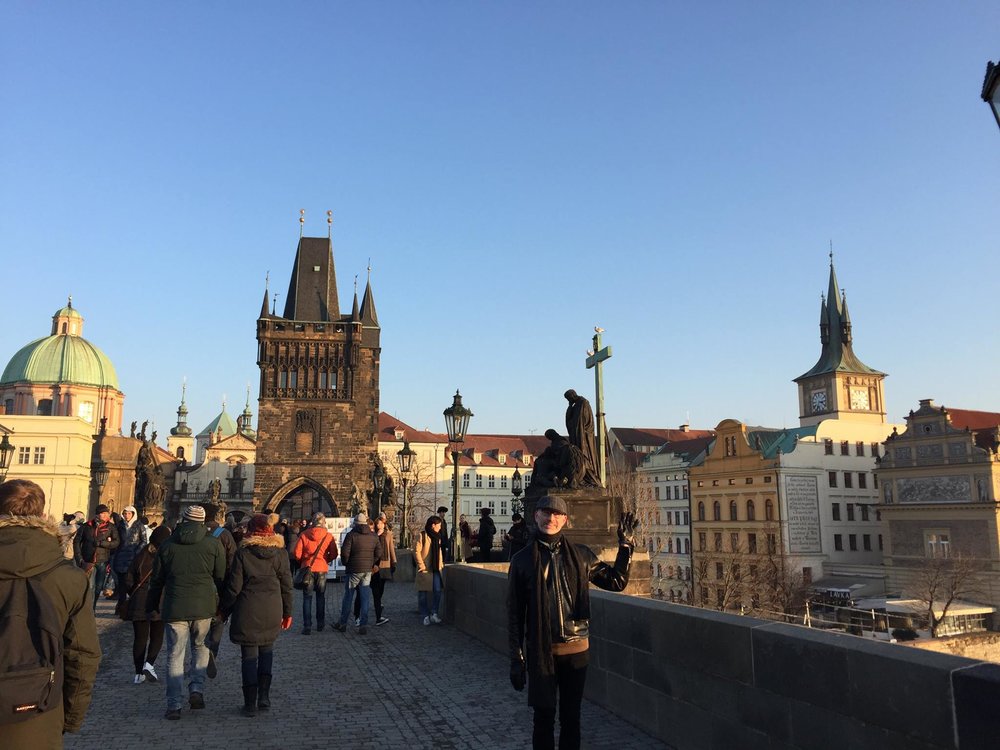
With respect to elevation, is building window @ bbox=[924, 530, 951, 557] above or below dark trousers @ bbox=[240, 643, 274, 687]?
below

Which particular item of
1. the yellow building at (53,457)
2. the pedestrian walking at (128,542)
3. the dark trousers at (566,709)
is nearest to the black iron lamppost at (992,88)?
the dark trousers at (566,709)

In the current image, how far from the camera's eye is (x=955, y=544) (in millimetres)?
46844

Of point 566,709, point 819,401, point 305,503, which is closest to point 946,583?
point 566,709

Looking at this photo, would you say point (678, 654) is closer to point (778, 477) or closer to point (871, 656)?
point (871, 656)

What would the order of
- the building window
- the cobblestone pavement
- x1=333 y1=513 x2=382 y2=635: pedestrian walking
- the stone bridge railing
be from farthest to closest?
the building window < x1=333 y1=513 x2=382 y2=635: pedestrian walking < the cobblestone pavement < the stone bridge railing

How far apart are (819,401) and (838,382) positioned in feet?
10.9

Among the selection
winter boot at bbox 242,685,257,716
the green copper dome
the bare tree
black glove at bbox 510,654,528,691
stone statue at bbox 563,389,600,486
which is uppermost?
the green copper dome

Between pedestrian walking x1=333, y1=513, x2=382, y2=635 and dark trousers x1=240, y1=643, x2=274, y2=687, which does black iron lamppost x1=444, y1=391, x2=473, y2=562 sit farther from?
dark trousers x1=240, y1=643, x2=274, y2=687

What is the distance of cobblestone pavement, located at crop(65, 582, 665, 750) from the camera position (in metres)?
6.04

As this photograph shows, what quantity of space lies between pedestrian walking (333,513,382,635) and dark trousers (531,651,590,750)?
747 centimetres

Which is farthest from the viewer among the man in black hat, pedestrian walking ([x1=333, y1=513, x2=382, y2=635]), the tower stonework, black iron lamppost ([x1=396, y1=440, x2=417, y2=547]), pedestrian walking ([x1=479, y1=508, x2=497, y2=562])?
the tower stonework

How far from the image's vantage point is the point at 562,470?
12.6 metres

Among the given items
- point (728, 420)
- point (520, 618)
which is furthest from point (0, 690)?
point (728, 420)

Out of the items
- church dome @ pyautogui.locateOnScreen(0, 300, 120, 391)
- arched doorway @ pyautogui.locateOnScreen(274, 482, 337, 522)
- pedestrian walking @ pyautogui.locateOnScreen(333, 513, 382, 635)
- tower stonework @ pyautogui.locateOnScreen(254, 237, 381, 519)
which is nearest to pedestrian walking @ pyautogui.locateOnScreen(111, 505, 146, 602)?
pedestrian walking @ pyautogui.locateOnScreen(333, 513, 382, 635)
